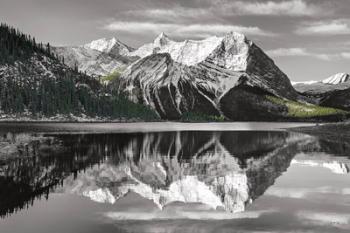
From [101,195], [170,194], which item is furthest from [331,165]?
[101,195]

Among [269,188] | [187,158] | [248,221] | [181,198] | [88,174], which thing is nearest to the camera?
[248,221]

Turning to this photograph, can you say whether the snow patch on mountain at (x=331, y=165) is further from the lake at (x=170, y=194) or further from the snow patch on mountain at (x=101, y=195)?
the snow patch on mountain at (x=101, y=195)

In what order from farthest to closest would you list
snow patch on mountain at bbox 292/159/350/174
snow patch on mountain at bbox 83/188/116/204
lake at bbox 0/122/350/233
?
snow patch on mountain at bbox 292/159/350/174
snow patch on mountain at bbox 83/188/116/204
lake at bbox 0/122/350/233

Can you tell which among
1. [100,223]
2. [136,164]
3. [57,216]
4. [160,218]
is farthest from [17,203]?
[136,164]

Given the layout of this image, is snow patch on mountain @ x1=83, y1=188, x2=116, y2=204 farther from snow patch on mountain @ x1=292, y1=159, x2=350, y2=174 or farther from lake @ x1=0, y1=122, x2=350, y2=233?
snow patch on mountain @ x1=292, y1=159, x2=350, y2=174

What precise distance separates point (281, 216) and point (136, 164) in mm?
34559

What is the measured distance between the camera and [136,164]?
64.2m

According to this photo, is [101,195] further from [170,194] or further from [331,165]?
[331,165]

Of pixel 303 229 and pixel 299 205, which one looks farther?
pixel 299 205

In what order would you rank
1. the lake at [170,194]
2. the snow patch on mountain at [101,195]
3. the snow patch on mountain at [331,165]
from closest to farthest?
1. the lake at [170,194]
2. the snow patch on mountain at [101,195]
3. the snow patch on mountain at [331,165]

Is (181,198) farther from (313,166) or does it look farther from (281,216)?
(313,166)

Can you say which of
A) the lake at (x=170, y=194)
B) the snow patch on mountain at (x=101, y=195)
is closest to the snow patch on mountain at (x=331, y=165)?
the lake at (x=170, y=194)

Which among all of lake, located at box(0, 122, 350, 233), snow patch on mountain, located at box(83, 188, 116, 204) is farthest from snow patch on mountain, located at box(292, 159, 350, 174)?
snow patch on mountain, located at box(83, 188, 116, 204)

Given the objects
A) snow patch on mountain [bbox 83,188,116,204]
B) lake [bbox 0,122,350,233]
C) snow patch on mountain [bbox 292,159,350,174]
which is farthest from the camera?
snow patch on mountain [bbox 292,159,350,174]
